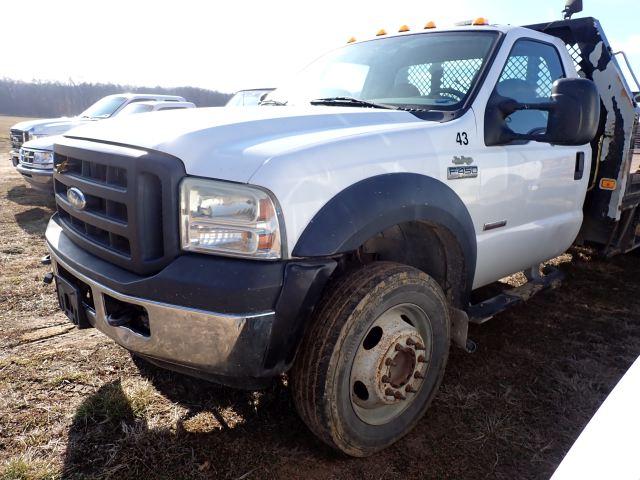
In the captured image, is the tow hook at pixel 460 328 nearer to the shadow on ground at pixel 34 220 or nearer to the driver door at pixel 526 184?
the driver door at pixel 526 184

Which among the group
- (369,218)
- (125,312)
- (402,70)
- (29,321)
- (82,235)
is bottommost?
(29,321)

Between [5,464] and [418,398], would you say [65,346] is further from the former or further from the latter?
[418,398]

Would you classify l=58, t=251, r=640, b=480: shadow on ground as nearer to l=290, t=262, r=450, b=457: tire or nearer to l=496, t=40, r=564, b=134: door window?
l=290, t=262, r=450, b=457: tire

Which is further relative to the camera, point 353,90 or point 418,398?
point 353,90

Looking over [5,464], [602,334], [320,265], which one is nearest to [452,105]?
[320,265]

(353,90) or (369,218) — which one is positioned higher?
(353,90)

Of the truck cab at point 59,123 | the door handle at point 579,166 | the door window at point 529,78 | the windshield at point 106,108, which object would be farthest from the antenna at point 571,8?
the windshield at point 106,108

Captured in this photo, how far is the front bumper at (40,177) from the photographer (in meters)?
7.38

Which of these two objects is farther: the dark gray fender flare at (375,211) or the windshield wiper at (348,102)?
the windshield wiper at (348,102)

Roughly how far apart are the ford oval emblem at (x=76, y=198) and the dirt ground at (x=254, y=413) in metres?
1.03

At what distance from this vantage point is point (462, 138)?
2.55 meters

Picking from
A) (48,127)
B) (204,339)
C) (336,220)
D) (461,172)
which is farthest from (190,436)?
(48,127)

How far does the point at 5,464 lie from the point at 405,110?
2.55 meters

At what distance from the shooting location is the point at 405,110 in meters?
2.68
